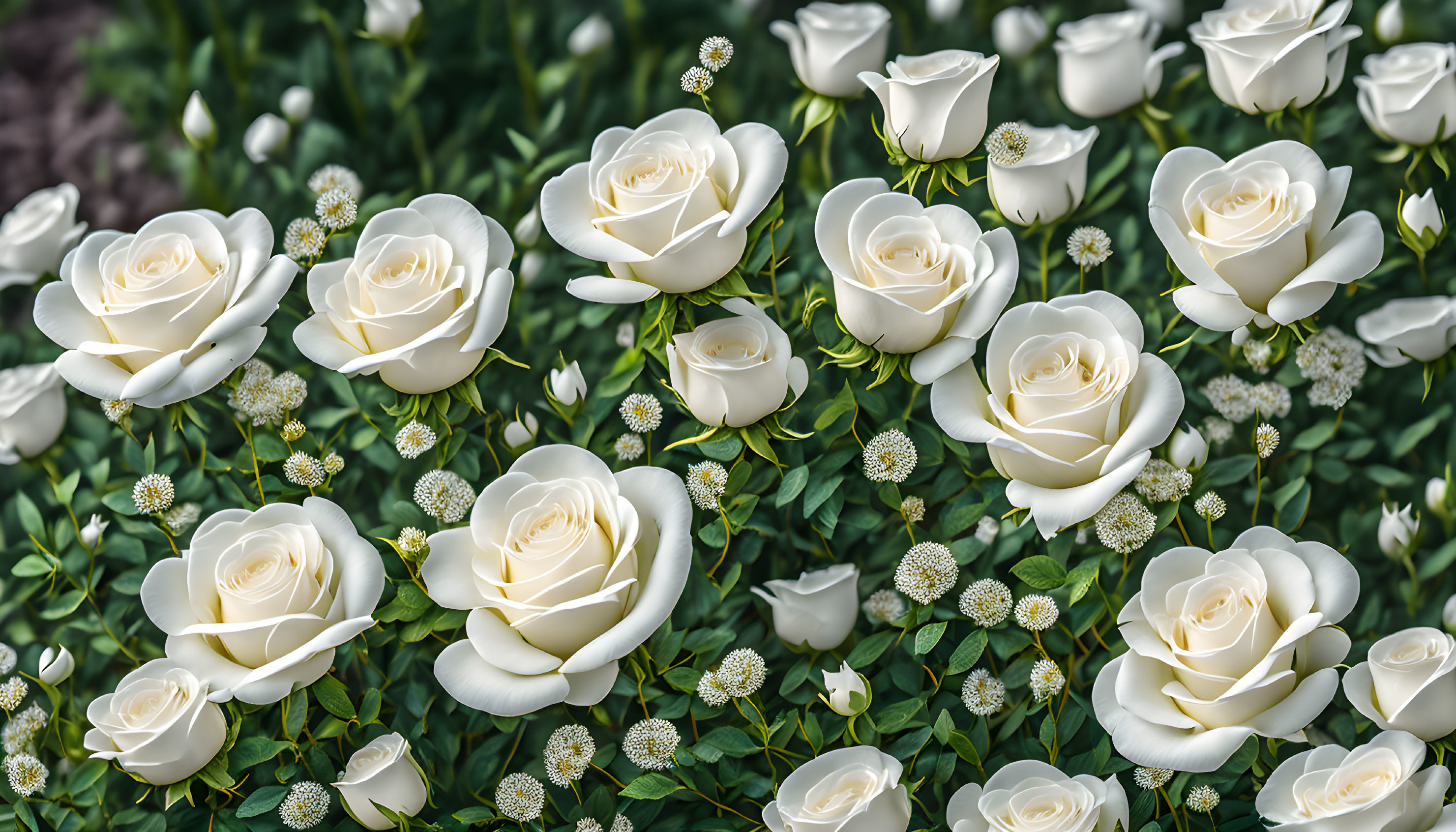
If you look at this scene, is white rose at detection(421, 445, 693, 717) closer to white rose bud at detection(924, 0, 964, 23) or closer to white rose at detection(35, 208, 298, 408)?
white rose at detection(35, 208, 298, 408)

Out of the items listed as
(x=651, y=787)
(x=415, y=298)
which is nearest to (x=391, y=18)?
(x=415, y=298)

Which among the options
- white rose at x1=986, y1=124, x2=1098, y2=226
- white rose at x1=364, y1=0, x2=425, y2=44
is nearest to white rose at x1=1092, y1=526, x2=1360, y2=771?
white rose at x1=986, y1=124, x2=1098, y2=226

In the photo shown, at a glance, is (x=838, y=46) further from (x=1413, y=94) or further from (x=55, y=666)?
(x=55, y=666)

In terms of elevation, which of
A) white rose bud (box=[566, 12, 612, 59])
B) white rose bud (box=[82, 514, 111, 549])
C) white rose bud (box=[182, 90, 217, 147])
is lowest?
white rose bud (box=[82, 514, 111, 549])

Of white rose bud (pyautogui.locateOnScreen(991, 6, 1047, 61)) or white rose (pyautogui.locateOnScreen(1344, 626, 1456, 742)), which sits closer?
white rose (pyautogui.locateOnScreen(1344, 626, 1456, 742))

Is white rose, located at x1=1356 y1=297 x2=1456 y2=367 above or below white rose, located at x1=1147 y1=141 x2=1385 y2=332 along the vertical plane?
below
